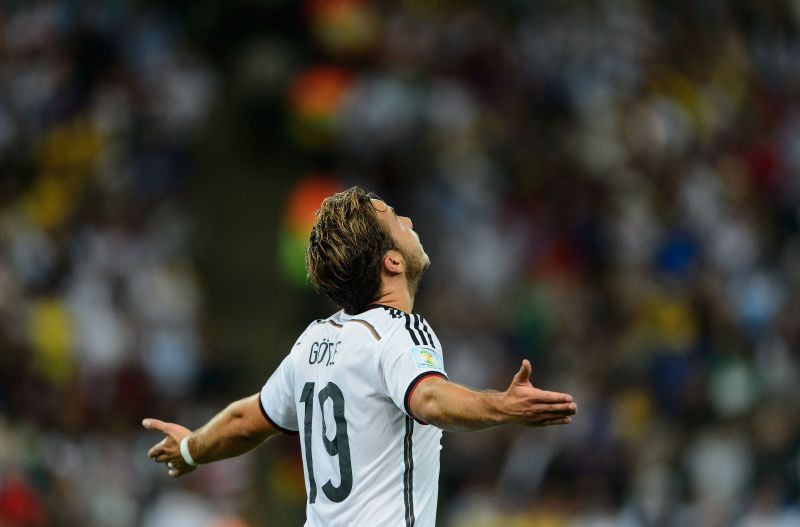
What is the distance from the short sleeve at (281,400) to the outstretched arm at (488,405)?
747mm

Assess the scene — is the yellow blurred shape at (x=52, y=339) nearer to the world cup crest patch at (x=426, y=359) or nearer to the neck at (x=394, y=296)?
the neck at (x=394, y=296)

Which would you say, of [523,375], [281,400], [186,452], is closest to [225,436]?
[186,452]

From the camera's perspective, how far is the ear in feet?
14.5

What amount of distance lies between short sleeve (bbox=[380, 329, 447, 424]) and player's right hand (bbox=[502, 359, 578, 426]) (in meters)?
0.33

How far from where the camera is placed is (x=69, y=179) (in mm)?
12906

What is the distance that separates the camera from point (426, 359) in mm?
4094

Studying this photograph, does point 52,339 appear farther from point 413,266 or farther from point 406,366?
point 406,366

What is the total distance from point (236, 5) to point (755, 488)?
5291 millimetres

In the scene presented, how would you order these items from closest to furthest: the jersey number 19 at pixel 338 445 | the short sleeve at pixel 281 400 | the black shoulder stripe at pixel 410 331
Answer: the black shoulder stripe at pixel 410 331 → the jersey number 19 at pixel 338 445 → the short sleeve at pixel 281 400

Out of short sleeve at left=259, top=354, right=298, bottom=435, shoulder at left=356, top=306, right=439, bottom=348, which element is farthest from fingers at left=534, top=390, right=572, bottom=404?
short sleeve at left=259, top=354, right=298, bottom=435

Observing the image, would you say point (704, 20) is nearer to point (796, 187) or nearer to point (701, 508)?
point (796, 187)

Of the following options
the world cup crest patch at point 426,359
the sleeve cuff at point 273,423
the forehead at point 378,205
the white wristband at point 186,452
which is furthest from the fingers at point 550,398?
the white wristband at point 186,452

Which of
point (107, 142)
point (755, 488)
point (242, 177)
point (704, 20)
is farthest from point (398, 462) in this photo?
point (704, 20)

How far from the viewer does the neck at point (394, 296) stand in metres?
4.44
